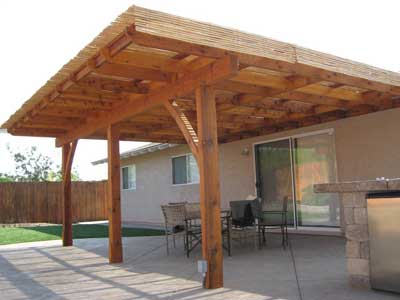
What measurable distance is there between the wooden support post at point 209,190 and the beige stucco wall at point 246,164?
4194 mm

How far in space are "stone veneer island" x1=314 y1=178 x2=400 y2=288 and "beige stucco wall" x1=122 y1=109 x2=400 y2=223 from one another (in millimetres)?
3814

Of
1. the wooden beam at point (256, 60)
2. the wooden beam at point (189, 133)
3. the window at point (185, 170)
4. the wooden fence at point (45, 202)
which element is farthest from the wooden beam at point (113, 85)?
the wooden fence at point (45, 202)

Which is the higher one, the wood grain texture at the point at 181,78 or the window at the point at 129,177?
the wood grain texture at the point at 181,78

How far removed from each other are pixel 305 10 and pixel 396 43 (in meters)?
7.30

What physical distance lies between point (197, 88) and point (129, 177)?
1248cm

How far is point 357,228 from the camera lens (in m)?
4.25

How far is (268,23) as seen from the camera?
15.2m

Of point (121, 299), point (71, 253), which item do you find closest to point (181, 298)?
point (121, 299)

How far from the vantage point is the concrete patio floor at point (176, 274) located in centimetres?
450

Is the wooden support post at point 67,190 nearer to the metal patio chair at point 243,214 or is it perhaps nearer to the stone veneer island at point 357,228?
the metal patio chair at point 243,214

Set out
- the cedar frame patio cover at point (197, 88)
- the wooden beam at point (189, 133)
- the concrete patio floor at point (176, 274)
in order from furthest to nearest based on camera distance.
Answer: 1. the wooden beam at point (189, 133)
2. the concrete patio floor at point (176, 274)
3. the cedar frame patio cover at point (197, 88)

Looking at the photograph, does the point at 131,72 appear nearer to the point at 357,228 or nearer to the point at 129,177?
the point at 357,228

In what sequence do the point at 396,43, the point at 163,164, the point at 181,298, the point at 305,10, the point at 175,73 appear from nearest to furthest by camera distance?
the point at 181,298 < the point at 175,73 < the point at 305,10 < the point at 163,164 < the point at 396,43

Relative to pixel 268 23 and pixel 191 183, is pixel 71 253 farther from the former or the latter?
pixel 268 23
